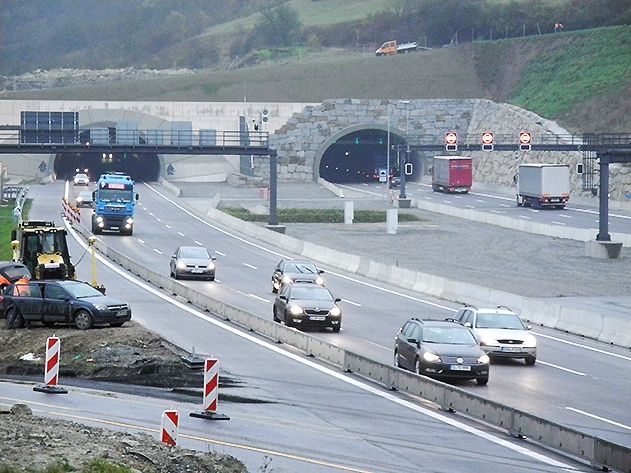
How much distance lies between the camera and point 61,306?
39594 millimetres

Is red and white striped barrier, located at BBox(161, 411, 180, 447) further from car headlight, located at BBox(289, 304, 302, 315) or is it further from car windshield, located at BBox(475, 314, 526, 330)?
car headlight, located at BBox(289, 304, 302, 315)

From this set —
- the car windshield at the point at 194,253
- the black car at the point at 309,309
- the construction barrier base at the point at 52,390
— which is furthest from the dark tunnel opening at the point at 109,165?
the construction barrier base at the point at 52,390

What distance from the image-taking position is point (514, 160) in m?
135

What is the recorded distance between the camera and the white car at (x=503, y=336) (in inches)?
1467

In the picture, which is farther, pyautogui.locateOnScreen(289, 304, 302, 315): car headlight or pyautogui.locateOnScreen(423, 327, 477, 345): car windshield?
pyautogui.locateOnScreen(289, 304, 302, 315): car headlight

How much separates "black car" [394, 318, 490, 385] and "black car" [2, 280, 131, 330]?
924 cm

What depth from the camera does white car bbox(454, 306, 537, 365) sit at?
122 feet

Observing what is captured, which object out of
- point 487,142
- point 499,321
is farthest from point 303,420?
point 487,142

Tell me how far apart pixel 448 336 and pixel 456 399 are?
16.2 feet

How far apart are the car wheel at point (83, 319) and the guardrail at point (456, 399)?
532 cm

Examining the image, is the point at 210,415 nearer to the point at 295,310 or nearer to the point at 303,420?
the point at 303,420

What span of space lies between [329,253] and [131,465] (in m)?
53.9

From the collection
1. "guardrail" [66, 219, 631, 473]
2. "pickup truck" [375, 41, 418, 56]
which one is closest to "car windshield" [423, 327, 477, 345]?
"guardrail" [66, 219, 631, 473]

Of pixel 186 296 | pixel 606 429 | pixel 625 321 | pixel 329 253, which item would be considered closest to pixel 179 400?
pixel 606 429
